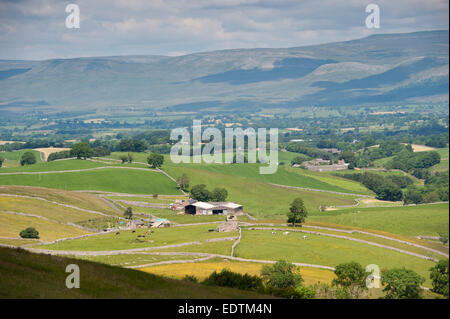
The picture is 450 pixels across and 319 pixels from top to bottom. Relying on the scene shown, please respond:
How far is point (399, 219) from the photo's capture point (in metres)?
109

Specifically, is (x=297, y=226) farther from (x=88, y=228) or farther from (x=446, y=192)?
(x=446, y=192)

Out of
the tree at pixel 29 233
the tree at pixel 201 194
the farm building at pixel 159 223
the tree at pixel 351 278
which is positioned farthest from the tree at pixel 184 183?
the tree at pixel 351 278

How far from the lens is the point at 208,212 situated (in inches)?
4715

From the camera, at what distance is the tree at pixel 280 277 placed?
54.2 m

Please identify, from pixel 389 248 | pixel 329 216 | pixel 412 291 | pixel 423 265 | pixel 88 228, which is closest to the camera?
pixel 412 291

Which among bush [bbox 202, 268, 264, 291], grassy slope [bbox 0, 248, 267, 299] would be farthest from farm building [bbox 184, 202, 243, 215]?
grassy slope [bbox 0, 248, 267, 299]

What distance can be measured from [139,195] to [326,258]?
7449cm

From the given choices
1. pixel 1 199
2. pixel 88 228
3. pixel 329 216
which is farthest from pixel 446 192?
pixel 1 199

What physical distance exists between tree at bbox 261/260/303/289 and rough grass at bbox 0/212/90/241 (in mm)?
40749

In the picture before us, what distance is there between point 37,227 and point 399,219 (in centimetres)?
6865

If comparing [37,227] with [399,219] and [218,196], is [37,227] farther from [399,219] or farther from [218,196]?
[399,219]
